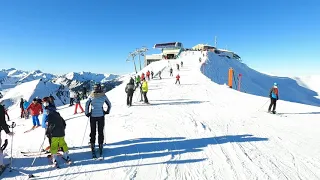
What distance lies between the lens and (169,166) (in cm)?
662

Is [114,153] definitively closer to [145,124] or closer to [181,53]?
[145,124]

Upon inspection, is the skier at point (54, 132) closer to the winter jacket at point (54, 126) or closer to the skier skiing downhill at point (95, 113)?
the winter jacket at point (54, 126)

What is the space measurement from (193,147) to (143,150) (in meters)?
1.71

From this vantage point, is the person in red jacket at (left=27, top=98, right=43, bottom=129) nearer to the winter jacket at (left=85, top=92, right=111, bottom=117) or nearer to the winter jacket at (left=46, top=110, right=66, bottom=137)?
the winter jacket at (left=46, top=110, right=66, bottom=137)

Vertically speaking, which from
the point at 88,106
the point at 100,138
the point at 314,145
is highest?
the point at 88,106

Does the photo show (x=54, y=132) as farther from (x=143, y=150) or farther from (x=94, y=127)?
(x=143, y=150)

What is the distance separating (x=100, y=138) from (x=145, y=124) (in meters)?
4.18

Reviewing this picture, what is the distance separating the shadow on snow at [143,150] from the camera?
6.71 metres

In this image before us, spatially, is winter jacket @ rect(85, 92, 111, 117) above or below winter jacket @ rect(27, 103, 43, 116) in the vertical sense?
above

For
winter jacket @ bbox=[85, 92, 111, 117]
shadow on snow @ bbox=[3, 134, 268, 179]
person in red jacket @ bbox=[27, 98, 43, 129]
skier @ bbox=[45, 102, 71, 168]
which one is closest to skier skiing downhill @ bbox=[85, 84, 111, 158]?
winter jacket @ bbox=[85, 92, 111, 117]

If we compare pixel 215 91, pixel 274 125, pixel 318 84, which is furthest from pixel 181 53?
pixel 274 125

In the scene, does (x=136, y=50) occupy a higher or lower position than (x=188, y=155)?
higher

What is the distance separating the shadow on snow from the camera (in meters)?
6.71

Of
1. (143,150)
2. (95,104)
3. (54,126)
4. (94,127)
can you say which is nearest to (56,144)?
(54,126)
